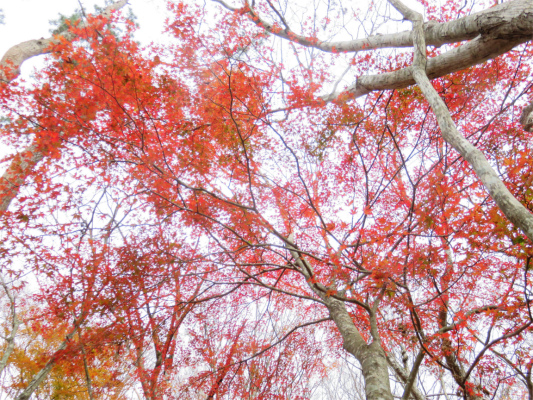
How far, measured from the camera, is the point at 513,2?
3.32 m

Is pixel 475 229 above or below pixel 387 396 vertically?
above

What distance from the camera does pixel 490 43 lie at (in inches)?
136

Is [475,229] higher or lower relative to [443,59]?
lower

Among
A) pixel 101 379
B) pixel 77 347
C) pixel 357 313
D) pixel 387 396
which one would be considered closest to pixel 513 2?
pixel 387 396

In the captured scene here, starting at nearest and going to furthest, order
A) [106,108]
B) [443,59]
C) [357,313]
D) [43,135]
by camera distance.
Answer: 1. [443,59]
2. [43,135]
3. [106,108]
4. [357,313]

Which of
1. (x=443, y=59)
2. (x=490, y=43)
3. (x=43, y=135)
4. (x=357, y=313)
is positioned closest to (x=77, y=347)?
(x=43, y=135)

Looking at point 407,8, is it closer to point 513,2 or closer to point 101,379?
point 513,2

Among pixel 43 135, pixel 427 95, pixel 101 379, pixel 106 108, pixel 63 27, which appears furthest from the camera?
pixel 101 379

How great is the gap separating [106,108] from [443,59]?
6742mm

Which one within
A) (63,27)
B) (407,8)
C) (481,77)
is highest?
(63,27)

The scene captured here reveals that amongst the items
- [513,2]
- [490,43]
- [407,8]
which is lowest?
[490,43]

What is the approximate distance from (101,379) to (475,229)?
37.1 ft

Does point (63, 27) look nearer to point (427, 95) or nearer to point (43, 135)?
point (43, 135)

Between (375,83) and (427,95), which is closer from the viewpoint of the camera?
(427,95)
